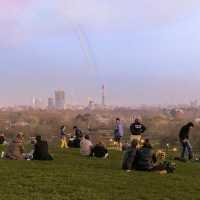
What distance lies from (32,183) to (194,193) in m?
4.41

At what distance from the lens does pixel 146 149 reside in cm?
1831

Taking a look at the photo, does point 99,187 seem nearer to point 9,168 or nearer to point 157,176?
point 157,176

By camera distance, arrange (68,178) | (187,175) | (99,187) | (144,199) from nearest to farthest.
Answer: (144,199) < (99,187) < (68,178) < (187,175)

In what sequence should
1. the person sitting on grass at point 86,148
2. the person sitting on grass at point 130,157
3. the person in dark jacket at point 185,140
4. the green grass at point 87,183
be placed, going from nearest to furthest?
the green grass at point 87,183 → the person sitting on grass at point 130,157 → the person sitting on grass at point 86,148 → the person in dark jacket at point 185,140

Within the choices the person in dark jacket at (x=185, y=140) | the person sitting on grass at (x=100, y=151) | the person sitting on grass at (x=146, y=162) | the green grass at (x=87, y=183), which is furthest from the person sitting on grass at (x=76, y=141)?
the person sitting on grass at (x=146, y=162)

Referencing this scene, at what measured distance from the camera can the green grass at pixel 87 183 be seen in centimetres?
1318

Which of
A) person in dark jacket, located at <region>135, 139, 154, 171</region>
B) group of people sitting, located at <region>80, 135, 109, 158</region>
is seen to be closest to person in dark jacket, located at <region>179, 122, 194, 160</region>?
group of people sitting, located at <region>80, 135, 109, 158</region>

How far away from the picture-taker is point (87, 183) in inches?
594

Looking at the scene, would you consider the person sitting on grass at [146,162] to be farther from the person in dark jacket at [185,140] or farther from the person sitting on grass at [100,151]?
the person in dark jacket at [185,140]

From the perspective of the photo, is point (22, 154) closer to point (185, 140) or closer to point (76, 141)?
point (185, 140)

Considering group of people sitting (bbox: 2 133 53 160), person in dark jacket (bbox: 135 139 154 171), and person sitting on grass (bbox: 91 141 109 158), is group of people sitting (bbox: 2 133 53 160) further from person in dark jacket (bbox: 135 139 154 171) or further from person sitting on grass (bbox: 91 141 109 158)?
person in dark jacket (bbox: 135 139 154 171)

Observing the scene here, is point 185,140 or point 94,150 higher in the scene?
point 185,140

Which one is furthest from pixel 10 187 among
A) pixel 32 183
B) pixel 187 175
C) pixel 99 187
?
pixel 187 175

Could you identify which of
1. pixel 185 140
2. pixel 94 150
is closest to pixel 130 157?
pixel 94 150
